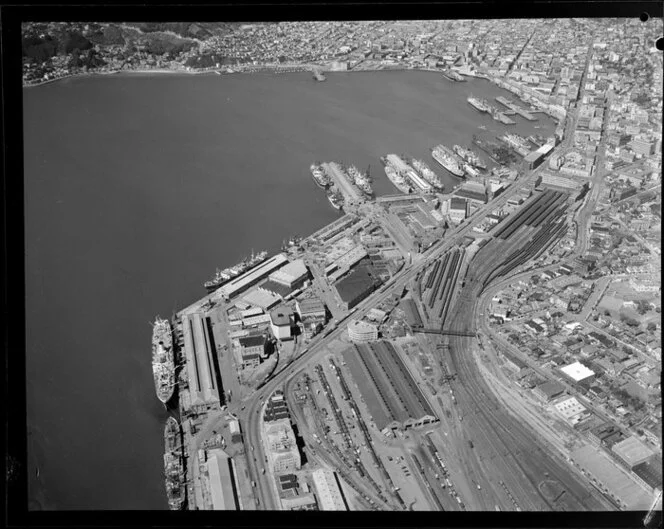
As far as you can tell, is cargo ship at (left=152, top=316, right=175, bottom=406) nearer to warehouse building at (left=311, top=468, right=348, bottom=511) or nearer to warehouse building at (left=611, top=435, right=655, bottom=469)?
warehouse building at (left=311, top=468, right=348, bottom=511)

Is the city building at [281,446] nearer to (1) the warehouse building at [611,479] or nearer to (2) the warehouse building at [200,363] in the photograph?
(2) the warehouse building at [200,363]

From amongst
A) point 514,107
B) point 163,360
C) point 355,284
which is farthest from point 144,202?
point 514,107

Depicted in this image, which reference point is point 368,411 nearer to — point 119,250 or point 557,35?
point 119,250

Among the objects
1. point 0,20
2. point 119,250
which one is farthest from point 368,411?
point 0,20

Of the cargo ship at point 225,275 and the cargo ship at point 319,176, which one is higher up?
the cargo ship at point 319,176

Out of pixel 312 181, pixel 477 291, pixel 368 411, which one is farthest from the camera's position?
pixel 312 181

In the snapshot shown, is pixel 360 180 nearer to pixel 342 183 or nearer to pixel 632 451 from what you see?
pixel 342 183

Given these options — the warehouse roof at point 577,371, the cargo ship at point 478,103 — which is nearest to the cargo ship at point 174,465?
the warehouse roof at point 577,371

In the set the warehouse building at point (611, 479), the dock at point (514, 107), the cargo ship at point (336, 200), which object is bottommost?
the warehouse building at point (611, 479)
